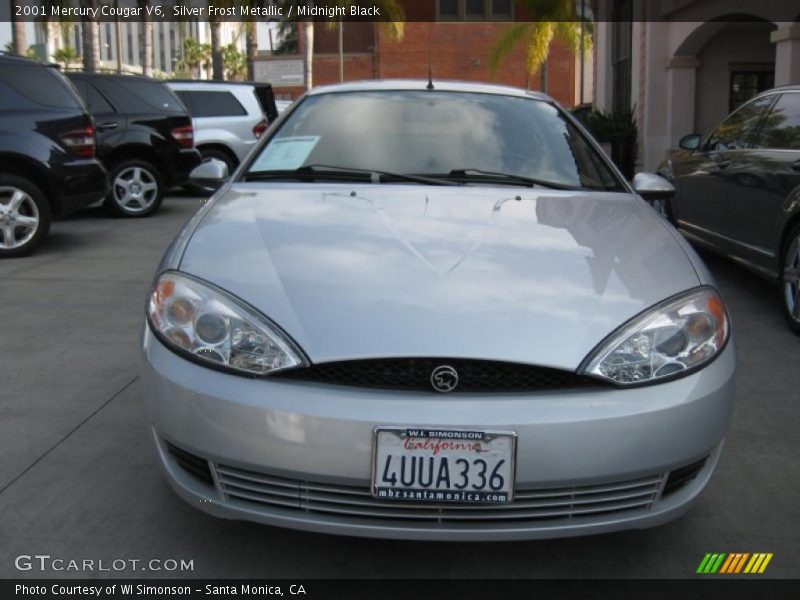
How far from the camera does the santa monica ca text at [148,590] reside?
256cm

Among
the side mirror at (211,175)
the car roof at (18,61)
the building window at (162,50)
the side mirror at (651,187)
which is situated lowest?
the side mirror at (651,187)

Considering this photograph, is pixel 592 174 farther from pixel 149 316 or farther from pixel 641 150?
Result: pixel 641 150

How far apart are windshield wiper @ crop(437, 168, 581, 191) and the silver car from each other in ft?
2.24

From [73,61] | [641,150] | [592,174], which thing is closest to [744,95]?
[641,150]

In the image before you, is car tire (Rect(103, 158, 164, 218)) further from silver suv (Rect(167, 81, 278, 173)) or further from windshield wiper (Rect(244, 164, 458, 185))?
windshield wiper (Rect(244, 164, 458, 185))

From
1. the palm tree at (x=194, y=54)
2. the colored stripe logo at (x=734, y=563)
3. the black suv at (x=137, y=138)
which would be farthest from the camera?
the palm tree at (x=194, y=54)

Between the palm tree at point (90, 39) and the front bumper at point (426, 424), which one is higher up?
the palm tree at point (90, 39)

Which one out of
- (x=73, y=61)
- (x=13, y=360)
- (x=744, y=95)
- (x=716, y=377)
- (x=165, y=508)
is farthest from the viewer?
(x=73, y=61)

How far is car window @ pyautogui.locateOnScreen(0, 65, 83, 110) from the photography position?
25.5 ft

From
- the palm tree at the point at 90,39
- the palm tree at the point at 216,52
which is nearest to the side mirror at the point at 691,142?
the palm tree at the point at 90,39

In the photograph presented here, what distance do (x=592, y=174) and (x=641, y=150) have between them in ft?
48.8

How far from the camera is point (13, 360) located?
15.8 feet

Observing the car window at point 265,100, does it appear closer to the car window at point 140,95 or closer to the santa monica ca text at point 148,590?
the car window at point 140,95

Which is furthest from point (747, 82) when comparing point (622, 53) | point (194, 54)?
point (194, 54)
